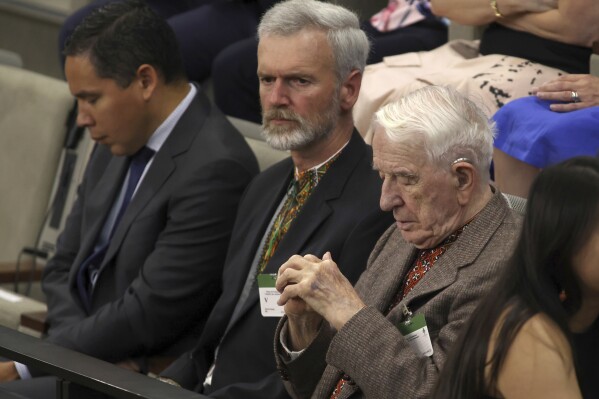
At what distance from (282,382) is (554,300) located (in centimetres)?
99

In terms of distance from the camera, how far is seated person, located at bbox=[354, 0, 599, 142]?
144 inches

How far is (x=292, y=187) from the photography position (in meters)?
3.29

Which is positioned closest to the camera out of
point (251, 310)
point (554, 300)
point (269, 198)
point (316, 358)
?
point (554, 300)

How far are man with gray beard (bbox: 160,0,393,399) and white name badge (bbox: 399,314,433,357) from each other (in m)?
0.54

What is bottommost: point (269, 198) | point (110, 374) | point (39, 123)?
point (39, 123)

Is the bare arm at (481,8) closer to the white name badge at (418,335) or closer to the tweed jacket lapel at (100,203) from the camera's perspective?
the tweed jacket lapel at (100,203)

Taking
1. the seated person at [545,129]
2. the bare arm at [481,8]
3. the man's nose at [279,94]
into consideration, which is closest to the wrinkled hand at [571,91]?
the seated person at [545,129]

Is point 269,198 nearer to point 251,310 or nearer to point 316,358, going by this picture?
point 251,310

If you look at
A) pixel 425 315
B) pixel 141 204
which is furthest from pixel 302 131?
pixel 425 315

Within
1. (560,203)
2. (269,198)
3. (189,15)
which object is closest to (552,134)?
(269,198)

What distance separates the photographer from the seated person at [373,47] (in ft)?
14.9

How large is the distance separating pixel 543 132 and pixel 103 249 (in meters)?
1.38

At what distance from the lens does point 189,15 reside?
5066 mm

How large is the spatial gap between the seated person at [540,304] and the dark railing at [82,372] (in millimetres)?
493
